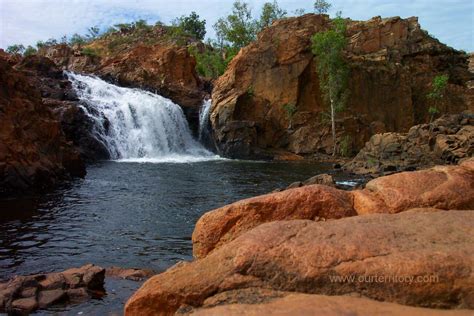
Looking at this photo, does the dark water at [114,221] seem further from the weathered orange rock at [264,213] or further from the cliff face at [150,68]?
the cliff face at [150,68]

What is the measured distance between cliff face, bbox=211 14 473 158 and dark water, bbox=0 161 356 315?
50.4 ft

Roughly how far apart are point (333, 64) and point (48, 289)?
34.6 m

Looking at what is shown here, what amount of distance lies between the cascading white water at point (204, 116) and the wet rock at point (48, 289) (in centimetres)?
3233

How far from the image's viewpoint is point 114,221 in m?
13.1

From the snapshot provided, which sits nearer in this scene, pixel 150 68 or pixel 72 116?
pixel 72 116

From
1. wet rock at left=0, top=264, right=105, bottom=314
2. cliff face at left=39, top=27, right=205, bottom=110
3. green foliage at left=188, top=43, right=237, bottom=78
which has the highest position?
green foliage at left=188, top=43, right=237, bottom=78

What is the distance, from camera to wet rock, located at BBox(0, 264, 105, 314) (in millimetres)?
6754

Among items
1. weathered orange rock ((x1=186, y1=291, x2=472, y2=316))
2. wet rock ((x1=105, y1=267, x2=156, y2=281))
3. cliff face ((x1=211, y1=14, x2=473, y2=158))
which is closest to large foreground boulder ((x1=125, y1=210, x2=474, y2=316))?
weathered orange rock ((x1=186, y1=291, x2=472, y2=316))

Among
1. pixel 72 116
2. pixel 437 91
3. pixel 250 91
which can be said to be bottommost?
pixel 72 116

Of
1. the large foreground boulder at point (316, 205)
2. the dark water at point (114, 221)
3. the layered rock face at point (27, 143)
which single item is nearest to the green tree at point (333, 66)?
the dark water at point (114, 221)

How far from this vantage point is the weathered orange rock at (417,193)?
596 centimetres

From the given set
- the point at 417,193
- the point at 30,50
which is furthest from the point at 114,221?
the point at 30,50

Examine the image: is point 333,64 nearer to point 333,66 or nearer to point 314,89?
point 333,66

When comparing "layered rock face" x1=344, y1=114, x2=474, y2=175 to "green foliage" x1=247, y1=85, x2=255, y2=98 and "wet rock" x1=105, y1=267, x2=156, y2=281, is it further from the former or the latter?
"wet rock" x1=105, y1=267, x2=156, y2=281
